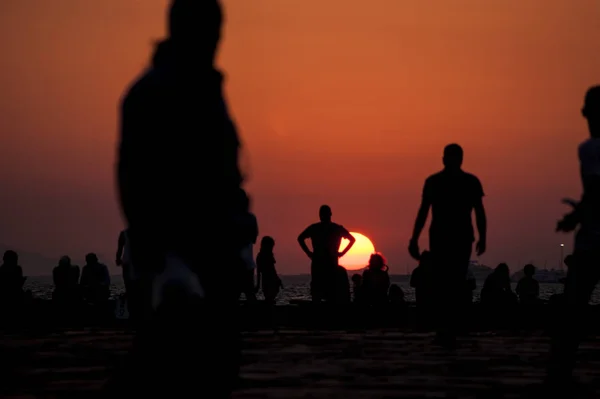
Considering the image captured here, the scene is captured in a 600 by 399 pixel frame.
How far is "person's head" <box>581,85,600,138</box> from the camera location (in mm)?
8516

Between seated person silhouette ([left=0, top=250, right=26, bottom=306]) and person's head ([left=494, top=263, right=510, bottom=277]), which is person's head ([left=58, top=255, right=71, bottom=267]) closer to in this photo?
seated person silhouette ([left=0, top=250, right=26, bottom=306])

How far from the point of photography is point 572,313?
332 inches

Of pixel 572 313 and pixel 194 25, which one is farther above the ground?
pixel 194 25

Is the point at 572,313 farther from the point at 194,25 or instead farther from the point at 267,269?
the point at 267,269

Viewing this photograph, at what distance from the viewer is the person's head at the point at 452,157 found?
13.7 metres

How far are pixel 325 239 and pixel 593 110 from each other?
35.0 ft

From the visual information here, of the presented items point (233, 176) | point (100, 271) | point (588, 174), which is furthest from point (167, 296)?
point (100, 271)

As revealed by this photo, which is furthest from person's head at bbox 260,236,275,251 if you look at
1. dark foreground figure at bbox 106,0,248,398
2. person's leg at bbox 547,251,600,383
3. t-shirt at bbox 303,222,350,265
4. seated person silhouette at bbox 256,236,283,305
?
dark foreground figure at bbox 106,0,248,398

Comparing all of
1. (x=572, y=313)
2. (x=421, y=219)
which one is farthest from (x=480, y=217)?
(x=572, y=313)

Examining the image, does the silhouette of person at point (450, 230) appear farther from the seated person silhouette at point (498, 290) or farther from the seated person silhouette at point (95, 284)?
the seated person silhouette at point (95, 284)

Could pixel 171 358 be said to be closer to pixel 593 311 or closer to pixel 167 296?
pixel 167 296

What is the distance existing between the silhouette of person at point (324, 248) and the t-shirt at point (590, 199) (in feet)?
35.2

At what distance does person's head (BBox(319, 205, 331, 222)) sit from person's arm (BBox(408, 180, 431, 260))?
17.2 ft

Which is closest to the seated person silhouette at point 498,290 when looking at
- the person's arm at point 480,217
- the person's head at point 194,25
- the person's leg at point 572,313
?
the person's arm at point 480,217
